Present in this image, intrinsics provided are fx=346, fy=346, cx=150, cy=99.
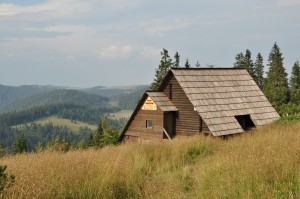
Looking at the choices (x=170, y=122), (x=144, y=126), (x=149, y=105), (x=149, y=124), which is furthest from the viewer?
(x=144, y=126)

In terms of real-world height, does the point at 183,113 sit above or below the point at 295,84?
below

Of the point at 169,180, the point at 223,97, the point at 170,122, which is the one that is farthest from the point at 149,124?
the point at 169,180

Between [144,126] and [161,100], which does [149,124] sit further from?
[161,100]

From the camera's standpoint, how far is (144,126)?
31.8 m

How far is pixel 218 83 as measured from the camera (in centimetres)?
2947

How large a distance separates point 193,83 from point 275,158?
69.7 feet

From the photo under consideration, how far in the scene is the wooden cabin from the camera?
87.3ft

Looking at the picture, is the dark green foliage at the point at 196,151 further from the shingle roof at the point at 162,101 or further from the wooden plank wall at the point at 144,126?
the wooden plank wall at the point at 144,126

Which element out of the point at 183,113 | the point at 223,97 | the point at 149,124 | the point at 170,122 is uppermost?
the point at 223,97

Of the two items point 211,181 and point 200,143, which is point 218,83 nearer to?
point 200,143

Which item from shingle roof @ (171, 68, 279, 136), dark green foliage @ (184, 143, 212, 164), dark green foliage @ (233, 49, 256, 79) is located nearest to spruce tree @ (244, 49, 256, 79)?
dark green foliage @ (233, 49, 256, 79)

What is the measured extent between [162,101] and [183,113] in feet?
7.39

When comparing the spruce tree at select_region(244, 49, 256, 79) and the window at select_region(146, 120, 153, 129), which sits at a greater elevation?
the spruce tree at select_region(244, 49, 256, 79)

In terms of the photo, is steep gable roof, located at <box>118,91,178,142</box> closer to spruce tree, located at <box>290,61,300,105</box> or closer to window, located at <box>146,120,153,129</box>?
window, located at <box>146,120,153,129</box>
